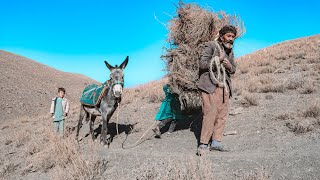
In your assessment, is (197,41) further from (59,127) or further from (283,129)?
(59,127)

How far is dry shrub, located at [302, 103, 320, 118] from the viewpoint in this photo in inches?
325

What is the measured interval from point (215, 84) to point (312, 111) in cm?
330

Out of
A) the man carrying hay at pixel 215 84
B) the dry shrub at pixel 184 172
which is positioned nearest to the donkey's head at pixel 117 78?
the man carrying hay at pixel 215 84

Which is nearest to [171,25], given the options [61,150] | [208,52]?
[208,52]

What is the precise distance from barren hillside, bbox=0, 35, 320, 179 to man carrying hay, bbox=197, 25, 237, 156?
47cm

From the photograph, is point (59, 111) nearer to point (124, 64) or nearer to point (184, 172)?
point (124, 64)

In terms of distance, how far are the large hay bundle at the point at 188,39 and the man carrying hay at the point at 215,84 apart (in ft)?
4.67

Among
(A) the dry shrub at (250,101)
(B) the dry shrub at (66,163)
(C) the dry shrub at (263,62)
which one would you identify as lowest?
(B) the dry shrub at (66,163)

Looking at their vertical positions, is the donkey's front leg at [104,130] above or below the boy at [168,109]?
below

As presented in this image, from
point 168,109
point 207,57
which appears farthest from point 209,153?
point 168,109

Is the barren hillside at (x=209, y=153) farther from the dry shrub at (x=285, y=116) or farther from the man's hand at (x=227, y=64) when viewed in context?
the man's hand at (x=227, y=64)

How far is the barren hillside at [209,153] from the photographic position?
4.97 metres

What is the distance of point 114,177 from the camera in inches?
220

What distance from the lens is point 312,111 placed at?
8.34m
